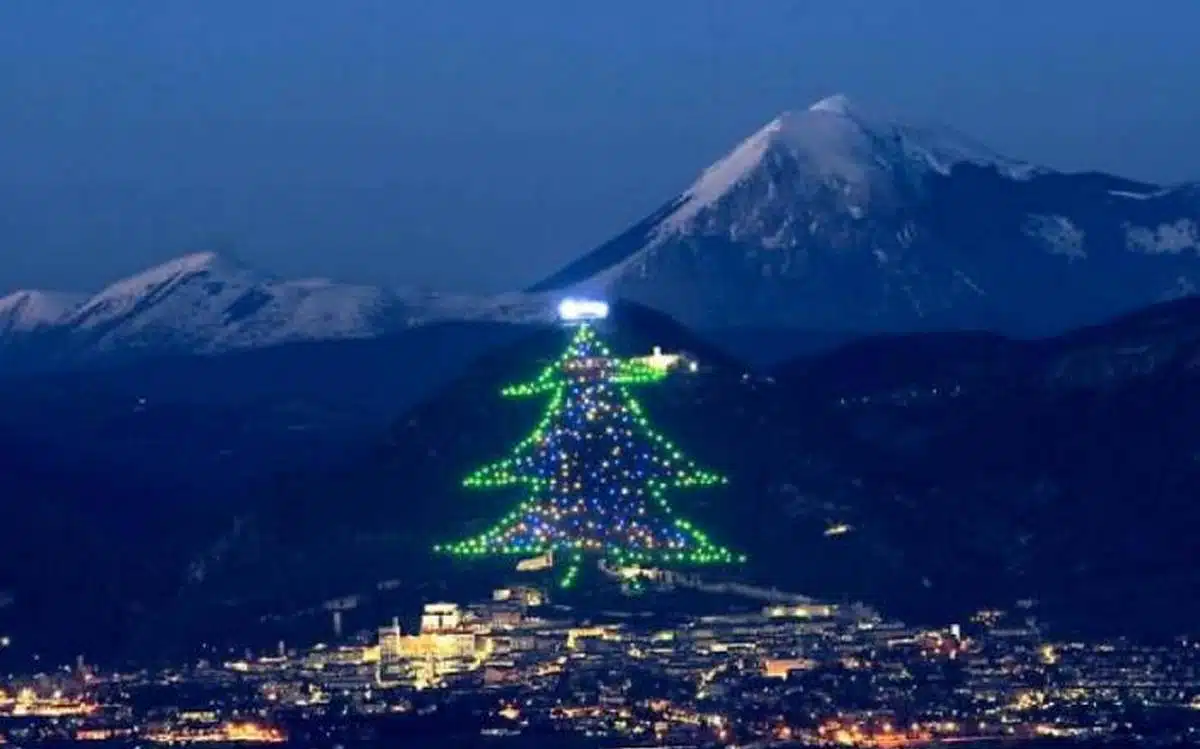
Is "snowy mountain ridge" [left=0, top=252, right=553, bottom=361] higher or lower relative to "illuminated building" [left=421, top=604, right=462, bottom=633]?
higher

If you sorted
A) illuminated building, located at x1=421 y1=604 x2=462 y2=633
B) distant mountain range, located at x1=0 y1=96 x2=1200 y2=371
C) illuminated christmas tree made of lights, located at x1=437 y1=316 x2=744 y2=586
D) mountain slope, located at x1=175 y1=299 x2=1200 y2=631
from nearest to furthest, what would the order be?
illuminated building, located at x1=421 y1=604 x2=462 y2=633, mountain slope, located at x1=175 y1=299 x2=1200 y2=631, illuminated christmas tree made of lights, located at x1=437 y1=316 x2=744 y2=586, distant mountain range, located at x1=0 y1=96 x2=1200 y2=371

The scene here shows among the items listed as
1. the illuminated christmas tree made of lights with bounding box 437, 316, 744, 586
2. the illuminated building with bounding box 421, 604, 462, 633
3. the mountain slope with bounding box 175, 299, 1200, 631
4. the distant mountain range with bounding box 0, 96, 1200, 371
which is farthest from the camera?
the distant mountain range with bounding box 0, 96, 1200, 371

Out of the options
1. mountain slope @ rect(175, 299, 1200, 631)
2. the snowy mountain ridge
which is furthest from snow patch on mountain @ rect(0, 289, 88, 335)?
mountain slope @ rect(175, 299, 1200, 631)

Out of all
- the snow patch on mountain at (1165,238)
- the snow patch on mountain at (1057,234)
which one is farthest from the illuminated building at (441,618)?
the snow patch on mountain at (1057,234)

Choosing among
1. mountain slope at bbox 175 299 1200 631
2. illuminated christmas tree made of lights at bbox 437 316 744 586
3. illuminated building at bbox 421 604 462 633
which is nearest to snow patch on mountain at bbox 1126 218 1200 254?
mountain slope at bbox 175 299 1200 631

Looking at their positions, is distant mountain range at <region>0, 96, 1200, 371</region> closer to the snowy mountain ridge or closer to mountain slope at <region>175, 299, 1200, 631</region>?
the snowy mountain ridge

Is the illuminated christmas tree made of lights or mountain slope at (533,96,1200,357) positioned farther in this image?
mountain slope at (533,96,1200,357)

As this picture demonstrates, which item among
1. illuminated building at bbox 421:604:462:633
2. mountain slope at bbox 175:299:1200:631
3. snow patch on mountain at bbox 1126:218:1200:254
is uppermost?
snow patch on mountain at bbox 1126:218:1200:254
